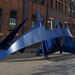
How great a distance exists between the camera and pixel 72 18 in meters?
50.5

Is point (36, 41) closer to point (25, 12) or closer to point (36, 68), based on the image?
point (36, 68)

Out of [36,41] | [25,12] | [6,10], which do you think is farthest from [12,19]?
[36,41]

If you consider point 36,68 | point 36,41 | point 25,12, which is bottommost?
point 36,68

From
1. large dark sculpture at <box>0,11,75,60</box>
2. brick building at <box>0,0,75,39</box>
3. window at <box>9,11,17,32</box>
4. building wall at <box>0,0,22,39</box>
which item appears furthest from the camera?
window at <box>9,11,17,32</box>

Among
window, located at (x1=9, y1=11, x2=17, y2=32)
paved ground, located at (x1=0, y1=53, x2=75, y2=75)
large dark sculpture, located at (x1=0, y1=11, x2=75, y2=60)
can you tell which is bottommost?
paved ground, located at (x1=0, y1=53, x2=75, y2=75)

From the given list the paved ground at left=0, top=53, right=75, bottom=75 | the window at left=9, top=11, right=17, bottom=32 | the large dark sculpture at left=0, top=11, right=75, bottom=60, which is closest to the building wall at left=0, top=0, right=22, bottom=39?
the window at left=9, top=11, right=17, bottom=32

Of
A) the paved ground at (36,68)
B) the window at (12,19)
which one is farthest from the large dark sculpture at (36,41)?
the window at (12,19)

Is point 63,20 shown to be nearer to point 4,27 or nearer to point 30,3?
point 30,3

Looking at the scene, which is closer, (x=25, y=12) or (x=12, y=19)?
(x=12, y=19)

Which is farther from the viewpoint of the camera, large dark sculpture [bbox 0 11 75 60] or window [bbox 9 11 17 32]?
window [bbox 9 11 17 32]

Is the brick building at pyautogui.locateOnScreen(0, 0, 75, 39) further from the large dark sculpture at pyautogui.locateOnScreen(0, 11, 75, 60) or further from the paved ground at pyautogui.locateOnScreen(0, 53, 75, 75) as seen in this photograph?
the paved ground at pyautogui.locateOnScreen(0, 53, 75, 75)

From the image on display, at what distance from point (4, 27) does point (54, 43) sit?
8755mm

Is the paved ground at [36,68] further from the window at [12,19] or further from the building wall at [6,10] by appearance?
the window at [12,19]

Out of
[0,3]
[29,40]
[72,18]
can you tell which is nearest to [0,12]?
[0,3]
